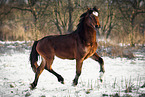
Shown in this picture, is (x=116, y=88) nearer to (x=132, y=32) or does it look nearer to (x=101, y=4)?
(x=132, y=32)

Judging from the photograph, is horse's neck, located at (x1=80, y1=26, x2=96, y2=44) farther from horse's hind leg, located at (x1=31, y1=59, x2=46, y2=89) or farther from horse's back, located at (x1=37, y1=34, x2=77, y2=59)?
horse's hind leg, located at (x1=31, y1=59, x2=46, y2=89)

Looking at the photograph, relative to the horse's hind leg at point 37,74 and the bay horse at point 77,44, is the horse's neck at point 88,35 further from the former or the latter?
the horse's hind leg at point 37,74

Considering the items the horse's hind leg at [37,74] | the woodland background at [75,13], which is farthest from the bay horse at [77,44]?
the woodland background at [75,13]

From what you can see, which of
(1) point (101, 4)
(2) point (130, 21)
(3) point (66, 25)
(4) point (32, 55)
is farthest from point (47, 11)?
(4) point (32, 55)

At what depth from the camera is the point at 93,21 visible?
373 centimetres

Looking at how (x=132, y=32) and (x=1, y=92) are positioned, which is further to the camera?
(x=132, y=32)

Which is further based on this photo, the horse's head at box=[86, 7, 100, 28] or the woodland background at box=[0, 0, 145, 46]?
the woodland background at box=[0, 0, 145, 46]

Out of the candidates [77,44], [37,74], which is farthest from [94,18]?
[37,74]

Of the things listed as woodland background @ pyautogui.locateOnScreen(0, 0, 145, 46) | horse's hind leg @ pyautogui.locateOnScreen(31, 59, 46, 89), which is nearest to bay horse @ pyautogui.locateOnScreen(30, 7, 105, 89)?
horse's hind leg @ pyautogui.locateOnScreen(31, 59, 46, 89)

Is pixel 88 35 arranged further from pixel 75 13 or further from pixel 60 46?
pixel 75 13

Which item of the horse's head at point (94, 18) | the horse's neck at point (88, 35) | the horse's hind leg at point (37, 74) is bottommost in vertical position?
the horse's hind leg at point (37, 74)

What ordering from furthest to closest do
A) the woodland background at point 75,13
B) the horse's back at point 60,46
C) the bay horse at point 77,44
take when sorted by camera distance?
the woodland background at point 75,13 < the horse's back at point 60,46 < the bay horse at point 77,44

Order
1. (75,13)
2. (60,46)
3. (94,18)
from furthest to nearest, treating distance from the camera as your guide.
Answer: (75,13) < (60,46) < (94,18)

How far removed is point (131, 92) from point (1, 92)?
3.06m
